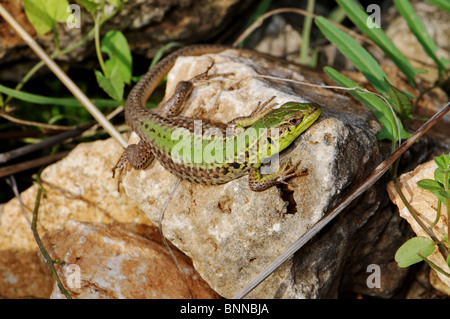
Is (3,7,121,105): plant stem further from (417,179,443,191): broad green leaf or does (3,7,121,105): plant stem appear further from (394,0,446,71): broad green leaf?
(417,179,443,191): broad green leaf

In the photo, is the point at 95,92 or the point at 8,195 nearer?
the point at 8,195

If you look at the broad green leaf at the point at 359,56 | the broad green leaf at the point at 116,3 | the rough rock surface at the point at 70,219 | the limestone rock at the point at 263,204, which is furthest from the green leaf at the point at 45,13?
the broad green leaf at the point at 359,56

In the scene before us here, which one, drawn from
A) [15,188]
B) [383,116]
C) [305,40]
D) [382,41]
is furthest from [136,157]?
[305,40]

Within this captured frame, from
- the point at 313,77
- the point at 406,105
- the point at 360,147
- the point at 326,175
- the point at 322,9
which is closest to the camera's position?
the point at 326,175

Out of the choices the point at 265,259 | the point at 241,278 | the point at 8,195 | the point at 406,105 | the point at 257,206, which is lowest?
the point at 8,195

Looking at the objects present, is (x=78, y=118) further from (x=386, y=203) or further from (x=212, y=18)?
(x=386, y=203)

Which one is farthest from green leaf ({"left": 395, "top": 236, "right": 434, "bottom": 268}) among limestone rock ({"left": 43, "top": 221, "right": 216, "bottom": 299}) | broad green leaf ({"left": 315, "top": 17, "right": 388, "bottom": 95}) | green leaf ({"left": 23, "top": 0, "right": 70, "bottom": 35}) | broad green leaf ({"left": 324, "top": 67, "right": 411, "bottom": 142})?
green leaf ({"left": 23, "top": 0, "right": 70, "bottom": 35})

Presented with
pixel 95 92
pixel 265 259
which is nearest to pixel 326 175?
pixel 265 259
